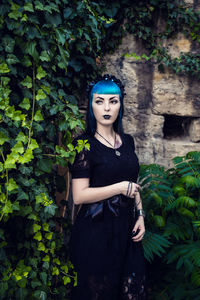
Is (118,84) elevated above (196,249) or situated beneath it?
elevated above

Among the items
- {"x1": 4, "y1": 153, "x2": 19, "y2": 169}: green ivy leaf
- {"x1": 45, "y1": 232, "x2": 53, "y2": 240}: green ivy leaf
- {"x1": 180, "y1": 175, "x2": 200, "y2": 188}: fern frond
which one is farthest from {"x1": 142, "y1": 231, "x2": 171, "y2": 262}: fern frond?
{"x1": 4, "y1": 153, "x2": 19, "y2": 169}: green ivy leaf

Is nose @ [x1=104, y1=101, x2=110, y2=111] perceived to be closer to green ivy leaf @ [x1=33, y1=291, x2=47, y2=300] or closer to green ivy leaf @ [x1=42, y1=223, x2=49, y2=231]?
green ivy leaf @ [x1=42, y1=223, x2=49, y2=231]

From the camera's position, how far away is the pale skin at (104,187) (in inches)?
81.9

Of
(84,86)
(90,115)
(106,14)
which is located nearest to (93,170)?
(90,115)

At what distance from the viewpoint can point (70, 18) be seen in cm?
216

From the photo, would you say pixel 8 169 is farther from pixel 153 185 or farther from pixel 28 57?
pixel 153 185

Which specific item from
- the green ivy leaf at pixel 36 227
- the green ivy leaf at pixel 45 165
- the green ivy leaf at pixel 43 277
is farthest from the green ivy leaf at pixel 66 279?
the green ivy leaf at pixel 45 165

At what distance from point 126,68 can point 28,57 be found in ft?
5.29

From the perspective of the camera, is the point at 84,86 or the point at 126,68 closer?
the point at 84,86

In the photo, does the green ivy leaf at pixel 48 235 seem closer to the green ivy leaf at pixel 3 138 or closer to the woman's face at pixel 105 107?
the green ivy leaf at pixel 3 138

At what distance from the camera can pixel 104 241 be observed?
211cm

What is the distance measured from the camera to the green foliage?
2.50 m

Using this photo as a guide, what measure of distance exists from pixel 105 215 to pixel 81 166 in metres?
0.40

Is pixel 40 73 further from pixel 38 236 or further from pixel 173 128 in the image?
pixel 173 128
